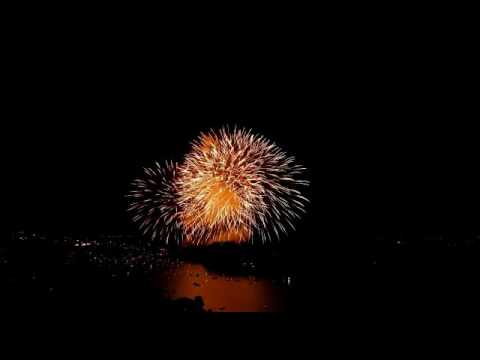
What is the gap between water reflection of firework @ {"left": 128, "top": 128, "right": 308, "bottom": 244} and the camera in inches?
816

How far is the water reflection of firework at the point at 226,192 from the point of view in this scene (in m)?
20.7

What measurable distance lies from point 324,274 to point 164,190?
8.00 metres

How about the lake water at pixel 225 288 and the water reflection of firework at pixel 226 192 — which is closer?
the lake water at pixel 225 288

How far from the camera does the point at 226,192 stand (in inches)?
815

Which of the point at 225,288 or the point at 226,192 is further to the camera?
the point at 226,192

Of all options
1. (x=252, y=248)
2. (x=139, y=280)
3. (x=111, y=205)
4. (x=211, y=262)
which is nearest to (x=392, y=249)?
(x=252, y=248)

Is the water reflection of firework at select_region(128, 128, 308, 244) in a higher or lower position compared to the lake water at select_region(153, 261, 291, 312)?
higher

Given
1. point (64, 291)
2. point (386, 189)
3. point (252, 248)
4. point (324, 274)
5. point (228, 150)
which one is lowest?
point (64, 291)

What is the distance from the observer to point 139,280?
15.6 meters

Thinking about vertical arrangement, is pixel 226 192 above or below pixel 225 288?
above

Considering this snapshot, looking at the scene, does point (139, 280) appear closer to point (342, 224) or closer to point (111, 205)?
point (342, 224)

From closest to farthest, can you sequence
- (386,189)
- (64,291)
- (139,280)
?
1. (64,291)
2. (139,280)
3. (386,189)

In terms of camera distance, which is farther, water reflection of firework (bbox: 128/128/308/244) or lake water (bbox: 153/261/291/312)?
water reflection of firework (bbox: 128/128/308/244)

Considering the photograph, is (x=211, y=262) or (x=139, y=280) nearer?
(x=139, y=280)
